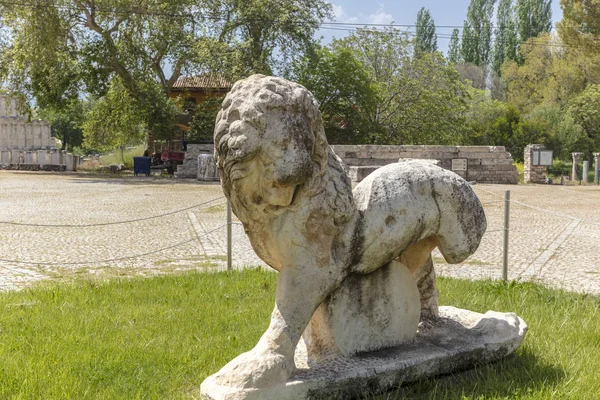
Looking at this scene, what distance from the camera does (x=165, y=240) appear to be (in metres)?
8.75

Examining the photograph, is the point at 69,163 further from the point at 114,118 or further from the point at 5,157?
the point at 114,118

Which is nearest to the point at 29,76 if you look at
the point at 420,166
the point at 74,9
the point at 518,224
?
the point at 74,9

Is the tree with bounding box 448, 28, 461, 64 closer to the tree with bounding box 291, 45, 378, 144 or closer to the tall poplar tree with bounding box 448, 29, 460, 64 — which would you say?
the tall poplar tree with bounding box 448, 29, 460, 64

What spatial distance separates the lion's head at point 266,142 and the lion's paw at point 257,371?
2.00 ft

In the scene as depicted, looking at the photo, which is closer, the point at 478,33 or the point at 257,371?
the point at 257,371

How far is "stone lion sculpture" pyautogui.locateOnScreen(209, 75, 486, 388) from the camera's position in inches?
91.2

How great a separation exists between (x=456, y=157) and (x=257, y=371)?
1867cm

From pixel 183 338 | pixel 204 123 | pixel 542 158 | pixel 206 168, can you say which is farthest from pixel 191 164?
pixel 183 338

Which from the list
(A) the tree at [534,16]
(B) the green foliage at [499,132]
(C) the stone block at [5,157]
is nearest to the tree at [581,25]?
(B) the green foliage at [499,132]

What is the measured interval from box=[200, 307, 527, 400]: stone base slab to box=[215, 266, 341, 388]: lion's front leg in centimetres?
4

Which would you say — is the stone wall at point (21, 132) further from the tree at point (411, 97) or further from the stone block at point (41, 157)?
the tree at point (411, 97)

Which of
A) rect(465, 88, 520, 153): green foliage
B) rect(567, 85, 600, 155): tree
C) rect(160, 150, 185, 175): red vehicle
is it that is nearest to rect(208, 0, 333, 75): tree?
rect(160, 150, 185, 175): red vehicle

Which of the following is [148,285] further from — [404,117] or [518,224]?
[404,117]

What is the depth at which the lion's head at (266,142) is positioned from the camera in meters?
2.29
